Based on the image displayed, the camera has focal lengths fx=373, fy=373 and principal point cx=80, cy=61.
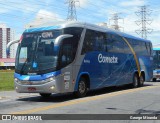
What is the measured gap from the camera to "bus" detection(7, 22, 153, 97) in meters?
15.5

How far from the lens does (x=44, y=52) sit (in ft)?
51.3

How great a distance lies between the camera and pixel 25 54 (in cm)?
1614

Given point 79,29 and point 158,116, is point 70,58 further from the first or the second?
point 158,116

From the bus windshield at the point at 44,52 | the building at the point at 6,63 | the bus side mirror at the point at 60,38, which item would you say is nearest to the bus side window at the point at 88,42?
the bus windshield at the point at 44,52

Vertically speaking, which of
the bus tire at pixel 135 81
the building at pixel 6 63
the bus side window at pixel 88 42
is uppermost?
the bus side window at pixel 88 42

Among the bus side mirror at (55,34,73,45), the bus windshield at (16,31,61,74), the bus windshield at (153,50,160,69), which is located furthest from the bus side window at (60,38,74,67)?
the bus windshield at (153,50,160,69)

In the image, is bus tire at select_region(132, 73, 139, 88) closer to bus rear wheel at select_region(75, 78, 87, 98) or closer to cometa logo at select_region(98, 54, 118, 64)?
cometa logo at select_region(98, 54, 118, 64)

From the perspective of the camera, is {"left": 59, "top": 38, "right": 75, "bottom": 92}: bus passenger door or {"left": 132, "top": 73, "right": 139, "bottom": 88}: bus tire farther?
{"left": 132, "top": 73, "right": 139, "bottom": 88}: bus tire

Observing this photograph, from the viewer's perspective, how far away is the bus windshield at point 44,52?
15461 millimetres

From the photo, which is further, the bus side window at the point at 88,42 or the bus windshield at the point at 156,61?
the bus windshield at the point at 156,61

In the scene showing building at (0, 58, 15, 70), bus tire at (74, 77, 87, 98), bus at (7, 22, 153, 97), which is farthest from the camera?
building at (0, 58, 15, 70)

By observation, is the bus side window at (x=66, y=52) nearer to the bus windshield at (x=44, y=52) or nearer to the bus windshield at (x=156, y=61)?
the bus windshield at (x=44, y=52)

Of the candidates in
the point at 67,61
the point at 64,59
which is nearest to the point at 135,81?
the point at 67,61

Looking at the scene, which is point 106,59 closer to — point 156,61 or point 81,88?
point 81,88
